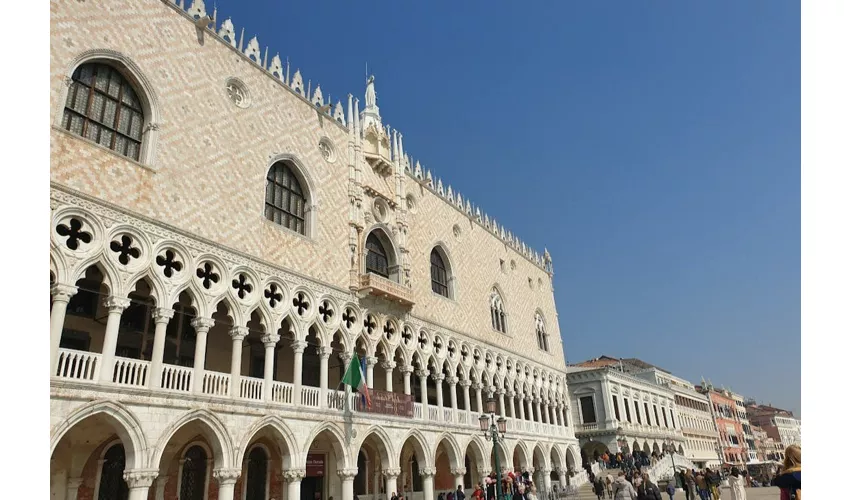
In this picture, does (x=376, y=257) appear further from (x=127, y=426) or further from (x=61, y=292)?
(x=61, y=292)

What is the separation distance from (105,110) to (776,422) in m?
97.4

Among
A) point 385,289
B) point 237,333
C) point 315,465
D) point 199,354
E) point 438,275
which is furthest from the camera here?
point 438,275

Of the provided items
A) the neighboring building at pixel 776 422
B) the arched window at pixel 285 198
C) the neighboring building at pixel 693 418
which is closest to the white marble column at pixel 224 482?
the arched window at pixel 285 198

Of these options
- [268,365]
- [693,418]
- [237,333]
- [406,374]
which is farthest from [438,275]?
[693,418]

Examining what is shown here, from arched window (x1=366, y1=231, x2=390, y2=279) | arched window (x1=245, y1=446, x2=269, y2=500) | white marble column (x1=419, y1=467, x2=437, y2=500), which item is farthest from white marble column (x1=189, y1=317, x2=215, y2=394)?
white marble column (x1=419, y1=467, x2=437, y2=500)

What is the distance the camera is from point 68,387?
9797 millimetres

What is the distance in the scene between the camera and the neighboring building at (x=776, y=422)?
3292 inches

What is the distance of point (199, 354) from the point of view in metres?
12.1

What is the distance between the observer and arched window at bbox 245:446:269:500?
1490cm

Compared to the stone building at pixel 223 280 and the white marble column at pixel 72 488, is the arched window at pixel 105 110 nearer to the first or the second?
the stone building at pixel 223 280

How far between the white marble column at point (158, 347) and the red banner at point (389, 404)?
19.4ft

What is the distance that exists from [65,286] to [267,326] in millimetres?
4778
